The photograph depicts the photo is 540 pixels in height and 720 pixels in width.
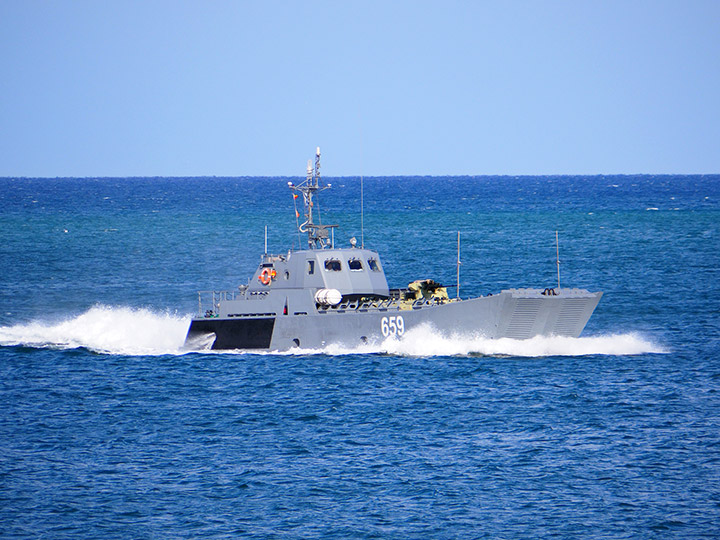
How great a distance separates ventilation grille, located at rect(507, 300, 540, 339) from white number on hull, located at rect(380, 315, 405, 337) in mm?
3521

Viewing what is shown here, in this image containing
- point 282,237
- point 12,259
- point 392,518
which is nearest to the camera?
point 392,518

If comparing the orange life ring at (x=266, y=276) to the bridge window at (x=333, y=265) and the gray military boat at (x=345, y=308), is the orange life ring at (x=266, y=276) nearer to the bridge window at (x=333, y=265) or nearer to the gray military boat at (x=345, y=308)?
the gray military boat at (x=345, y=308)

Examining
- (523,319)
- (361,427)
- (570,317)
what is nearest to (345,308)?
(523,319)

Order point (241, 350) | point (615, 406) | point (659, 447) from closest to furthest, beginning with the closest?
1. point (659, 447)
2. point (615, 406)
3. point (241, 350)

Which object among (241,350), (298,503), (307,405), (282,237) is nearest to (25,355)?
(241,350)

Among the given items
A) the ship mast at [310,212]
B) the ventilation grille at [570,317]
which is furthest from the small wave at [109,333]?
the ventilation grille at [570,317]

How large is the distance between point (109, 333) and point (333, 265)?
35.9 feet

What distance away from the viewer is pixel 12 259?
71.9 metres

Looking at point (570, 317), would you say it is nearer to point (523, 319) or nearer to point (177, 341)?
point (523, 319)

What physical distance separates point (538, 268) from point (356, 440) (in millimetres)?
39338

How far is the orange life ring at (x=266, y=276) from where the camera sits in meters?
38.1

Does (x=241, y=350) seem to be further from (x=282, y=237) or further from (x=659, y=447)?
(x=282, y=237)

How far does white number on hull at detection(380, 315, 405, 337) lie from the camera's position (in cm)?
3519

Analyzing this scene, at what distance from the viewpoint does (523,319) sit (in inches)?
1337
